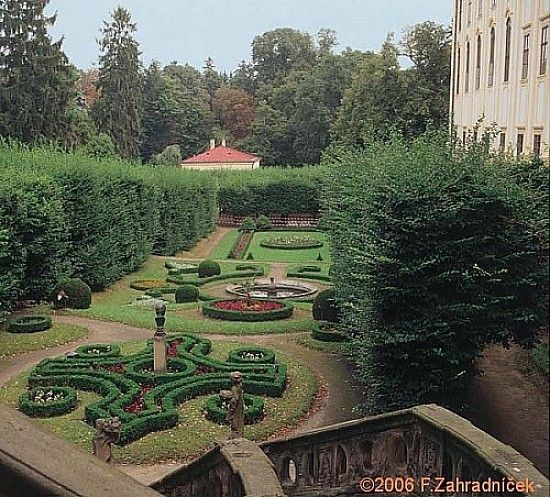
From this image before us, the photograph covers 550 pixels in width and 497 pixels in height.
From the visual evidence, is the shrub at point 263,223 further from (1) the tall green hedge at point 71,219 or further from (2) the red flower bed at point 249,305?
(2) the red flower bed at point 249,305

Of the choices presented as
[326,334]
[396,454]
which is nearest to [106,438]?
[396,454]

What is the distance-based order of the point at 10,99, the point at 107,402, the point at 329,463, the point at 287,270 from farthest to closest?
1. the point at 10,99
2. the point at 287,270
3. the point at 107,402
4. the point at 329,463

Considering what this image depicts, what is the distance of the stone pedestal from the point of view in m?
15.0

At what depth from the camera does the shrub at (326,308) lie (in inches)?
822

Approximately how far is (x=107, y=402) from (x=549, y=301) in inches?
481

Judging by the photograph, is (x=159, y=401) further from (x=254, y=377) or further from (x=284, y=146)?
(x=284, y=146)

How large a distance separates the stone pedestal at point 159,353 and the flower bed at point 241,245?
2382 cm

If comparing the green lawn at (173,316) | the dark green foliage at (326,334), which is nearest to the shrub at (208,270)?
the green lawn at (173,316)

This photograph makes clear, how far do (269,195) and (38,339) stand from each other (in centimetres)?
3387

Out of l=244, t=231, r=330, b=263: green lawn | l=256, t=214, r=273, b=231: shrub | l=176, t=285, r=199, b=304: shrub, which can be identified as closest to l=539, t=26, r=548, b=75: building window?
l=176, t=285, r=199, b=304: shrub

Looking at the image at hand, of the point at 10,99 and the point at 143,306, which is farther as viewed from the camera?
the point at 10,99

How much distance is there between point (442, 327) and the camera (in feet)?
30.9

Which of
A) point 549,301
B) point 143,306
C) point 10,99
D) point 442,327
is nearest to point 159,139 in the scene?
point 10,99

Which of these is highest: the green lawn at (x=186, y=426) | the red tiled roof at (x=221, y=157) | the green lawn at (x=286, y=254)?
the red tiled roof at (x=221, y=157)
